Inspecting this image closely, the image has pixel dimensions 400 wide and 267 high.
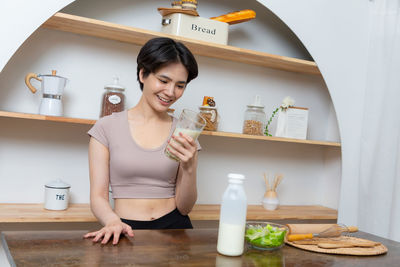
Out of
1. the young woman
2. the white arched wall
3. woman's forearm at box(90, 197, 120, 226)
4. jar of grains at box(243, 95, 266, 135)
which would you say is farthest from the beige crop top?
the white arched wall

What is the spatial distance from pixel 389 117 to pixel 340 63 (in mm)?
446

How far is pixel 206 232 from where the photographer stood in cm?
147

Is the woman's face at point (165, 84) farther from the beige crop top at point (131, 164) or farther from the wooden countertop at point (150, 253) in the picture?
the wooden countertop at point (150, 253)

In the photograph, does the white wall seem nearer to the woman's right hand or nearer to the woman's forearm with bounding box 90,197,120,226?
the woman's forearm with bounding box 90,197,120,226

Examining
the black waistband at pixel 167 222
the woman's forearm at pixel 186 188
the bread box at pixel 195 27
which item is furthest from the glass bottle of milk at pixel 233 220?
the bread box at pixel 195 27

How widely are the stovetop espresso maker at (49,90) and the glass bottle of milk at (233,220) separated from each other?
1.21m

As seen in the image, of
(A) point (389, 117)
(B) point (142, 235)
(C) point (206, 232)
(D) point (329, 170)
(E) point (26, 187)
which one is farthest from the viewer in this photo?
(D) point (329, 170)

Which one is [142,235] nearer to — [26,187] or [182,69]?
[182,69]

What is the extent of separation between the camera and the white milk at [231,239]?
1.19 metres

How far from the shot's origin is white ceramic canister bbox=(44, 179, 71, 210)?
2135 mm

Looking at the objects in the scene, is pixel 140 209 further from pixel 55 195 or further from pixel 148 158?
pixel 55 195

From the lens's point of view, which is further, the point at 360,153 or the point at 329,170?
the point at 329,170

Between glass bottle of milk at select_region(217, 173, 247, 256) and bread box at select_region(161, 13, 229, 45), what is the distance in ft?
4.25

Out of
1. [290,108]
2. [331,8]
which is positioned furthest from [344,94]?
[331,8]
